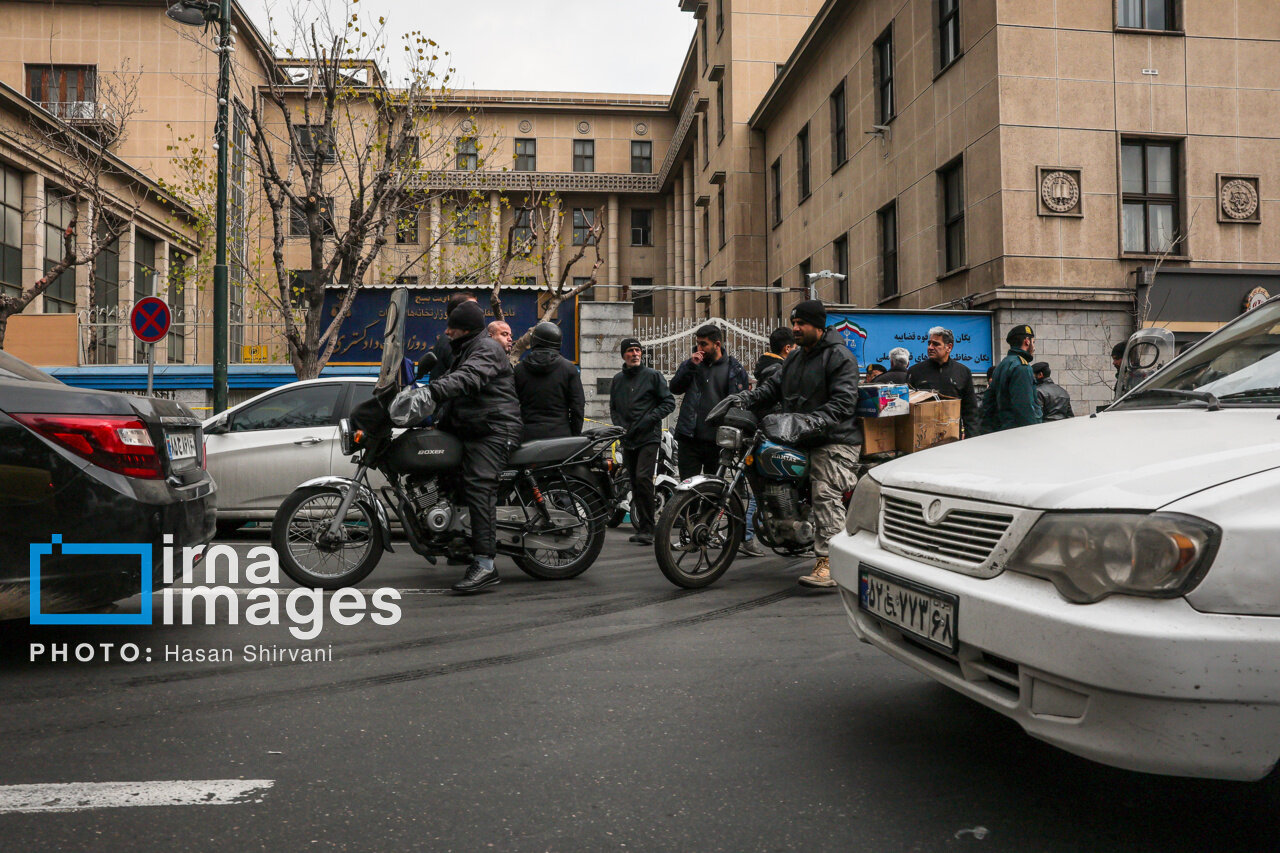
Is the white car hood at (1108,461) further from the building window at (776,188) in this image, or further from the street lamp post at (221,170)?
the building window at (776,188)

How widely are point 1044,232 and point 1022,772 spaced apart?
14.1m

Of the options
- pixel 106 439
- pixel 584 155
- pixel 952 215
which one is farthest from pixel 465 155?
pixel 584 155

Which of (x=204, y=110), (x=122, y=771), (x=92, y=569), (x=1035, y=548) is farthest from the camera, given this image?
(x=204, y=110)

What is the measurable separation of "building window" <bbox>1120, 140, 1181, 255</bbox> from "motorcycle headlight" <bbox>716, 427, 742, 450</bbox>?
12276 mm

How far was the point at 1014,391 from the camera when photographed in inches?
340

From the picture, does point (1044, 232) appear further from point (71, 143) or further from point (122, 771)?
point (71, 143)

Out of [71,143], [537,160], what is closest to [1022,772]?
[71,143]

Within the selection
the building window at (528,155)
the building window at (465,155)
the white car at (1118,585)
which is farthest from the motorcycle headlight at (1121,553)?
the building window at (528,155)

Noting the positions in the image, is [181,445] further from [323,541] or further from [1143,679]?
[1143,679]

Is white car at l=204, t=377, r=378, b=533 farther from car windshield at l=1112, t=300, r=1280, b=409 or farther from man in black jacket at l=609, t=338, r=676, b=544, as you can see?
car windshield at l=1112, t=300, r=1280, b=409

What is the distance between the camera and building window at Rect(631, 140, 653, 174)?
164ft

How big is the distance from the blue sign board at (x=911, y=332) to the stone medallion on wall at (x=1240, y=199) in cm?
450

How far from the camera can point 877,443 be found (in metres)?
6.95

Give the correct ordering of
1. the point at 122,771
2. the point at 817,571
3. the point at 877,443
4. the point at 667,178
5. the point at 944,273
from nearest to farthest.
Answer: the point at 122,771
the point at 817,571
the point at 877,443
the point at 944,273
the point at 667,178
